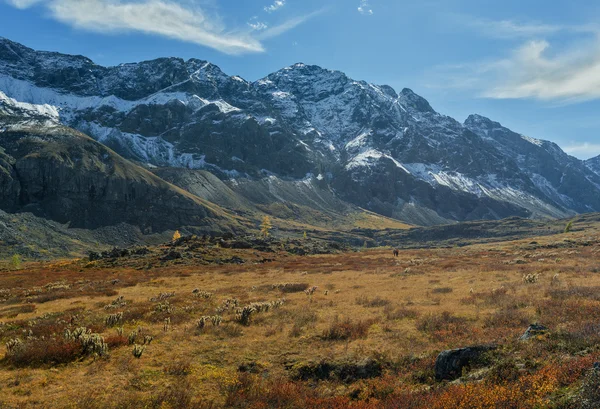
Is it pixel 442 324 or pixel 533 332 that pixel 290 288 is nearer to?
pixel 442 324

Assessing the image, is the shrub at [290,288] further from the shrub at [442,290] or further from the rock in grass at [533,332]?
the rock in grass at [533,332]

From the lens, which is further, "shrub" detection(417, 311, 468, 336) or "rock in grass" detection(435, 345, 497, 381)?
"shrub" detection(417, 311, 468, 336)

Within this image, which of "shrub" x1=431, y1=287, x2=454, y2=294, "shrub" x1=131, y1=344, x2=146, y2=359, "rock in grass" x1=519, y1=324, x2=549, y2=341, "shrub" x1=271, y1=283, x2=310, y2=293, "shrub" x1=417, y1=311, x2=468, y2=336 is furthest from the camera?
"shrub" x1=271, y1=283, x2=310, y2=293

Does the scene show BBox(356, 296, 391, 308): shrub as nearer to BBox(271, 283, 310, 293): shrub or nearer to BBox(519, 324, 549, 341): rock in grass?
BBox(271, 283, 310, 293): shrub

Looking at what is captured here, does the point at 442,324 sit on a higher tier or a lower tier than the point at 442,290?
higher

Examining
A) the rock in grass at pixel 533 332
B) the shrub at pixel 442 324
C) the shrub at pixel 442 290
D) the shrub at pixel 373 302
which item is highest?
the rock in grass at pixel 533 332

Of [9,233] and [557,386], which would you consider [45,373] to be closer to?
[557,386]

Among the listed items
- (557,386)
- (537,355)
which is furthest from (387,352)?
(557,386)

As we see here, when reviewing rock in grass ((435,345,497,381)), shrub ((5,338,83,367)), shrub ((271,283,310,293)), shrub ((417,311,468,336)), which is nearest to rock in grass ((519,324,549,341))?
rock in grass ((435,345,497,381))

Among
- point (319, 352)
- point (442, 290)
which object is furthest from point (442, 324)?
point (442, 290)

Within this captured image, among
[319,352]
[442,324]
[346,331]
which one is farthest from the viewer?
[442,324]

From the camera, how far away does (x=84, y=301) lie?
3103 cm

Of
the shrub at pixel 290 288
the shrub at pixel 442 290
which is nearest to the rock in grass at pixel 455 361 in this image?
the shrub at pixel 442 290

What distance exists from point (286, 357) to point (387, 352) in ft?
14.6
